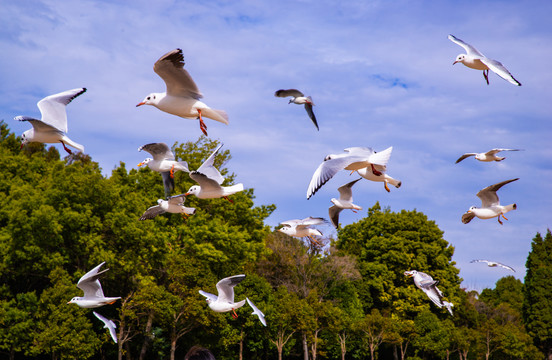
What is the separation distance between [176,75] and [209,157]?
3.55m

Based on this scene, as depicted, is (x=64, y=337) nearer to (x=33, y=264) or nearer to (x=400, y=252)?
(x=33, y=264)

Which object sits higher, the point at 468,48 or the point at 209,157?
the point at 468,48

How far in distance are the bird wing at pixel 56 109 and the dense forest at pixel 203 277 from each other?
805 centimetres

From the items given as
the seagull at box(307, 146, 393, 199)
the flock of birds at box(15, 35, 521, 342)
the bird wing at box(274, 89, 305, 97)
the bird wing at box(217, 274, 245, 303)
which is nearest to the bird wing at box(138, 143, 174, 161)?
the flock of birds at box(15, 35, 521, 342)

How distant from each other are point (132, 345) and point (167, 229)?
6931 millimetres

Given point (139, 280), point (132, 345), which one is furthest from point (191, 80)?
point (132, 345)

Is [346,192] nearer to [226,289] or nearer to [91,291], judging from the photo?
[226,289]

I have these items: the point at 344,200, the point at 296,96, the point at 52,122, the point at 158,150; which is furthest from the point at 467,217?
the point at 52,122

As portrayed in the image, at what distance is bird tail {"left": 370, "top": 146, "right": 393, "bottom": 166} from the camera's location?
12414mm

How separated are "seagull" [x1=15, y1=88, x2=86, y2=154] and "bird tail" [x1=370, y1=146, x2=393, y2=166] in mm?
5760

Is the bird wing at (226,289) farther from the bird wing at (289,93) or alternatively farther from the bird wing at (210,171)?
the bird wing at (289,93)

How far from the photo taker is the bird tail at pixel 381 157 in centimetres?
1241

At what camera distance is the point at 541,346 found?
50094mm

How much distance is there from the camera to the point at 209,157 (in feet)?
51.2
